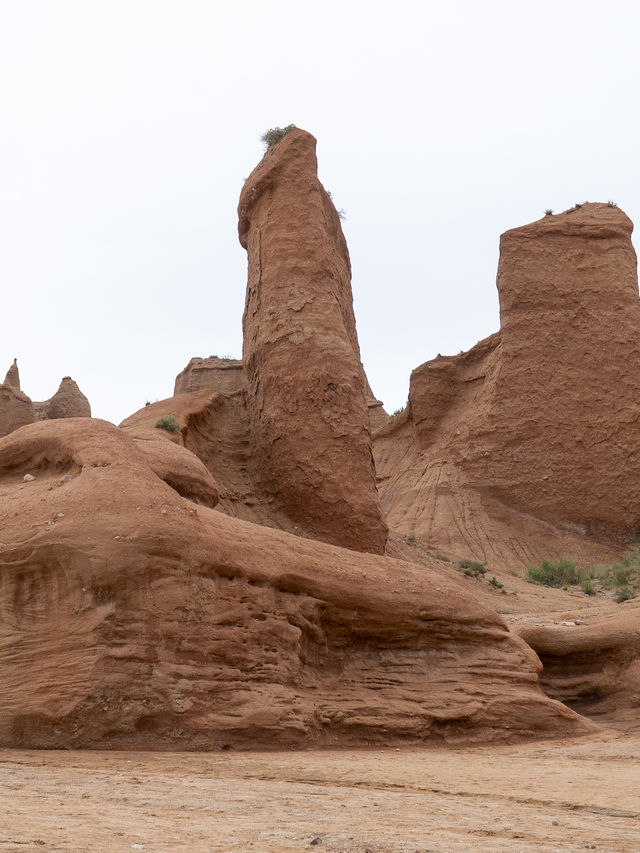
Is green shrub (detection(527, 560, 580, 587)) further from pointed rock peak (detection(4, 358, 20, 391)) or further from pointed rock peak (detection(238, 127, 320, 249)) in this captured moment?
pointed rock peak (detection(4, 358, 20, 391))

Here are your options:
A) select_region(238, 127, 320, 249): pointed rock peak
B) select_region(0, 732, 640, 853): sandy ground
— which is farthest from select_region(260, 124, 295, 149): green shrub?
select_region(0, 732, 640, 853): sandy ground

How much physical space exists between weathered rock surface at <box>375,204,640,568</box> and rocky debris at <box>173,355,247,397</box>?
5416 millimetres

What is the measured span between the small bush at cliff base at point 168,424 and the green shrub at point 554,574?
997 centimetres

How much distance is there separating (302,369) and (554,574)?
9263 mm

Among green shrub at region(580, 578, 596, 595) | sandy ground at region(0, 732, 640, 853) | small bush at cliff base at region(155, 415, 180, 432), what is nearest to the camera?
sandy ground at region(0, 732, 640, 853)

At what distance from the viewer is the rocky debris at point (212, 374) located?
26.8 m

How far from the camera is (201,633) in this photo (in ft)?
26.3

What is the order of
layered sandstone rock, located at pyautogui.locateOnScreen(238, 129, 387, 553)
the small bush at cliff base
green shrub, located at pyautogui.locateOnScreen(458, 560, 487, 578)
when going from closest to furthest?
the small bush at cliff base < layered sandstone rock, located at pyautogui.locateOnScreen(238, 129, 387, 553) < green shrub, located at pyautogui.locateOnScreen(458, 560, 487, 578)

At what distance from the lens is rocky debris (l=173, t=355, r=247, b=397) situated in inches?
1053

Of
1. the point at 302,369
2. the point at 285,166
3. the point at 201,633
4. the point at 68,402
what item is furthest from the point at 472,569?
the point at 201,633

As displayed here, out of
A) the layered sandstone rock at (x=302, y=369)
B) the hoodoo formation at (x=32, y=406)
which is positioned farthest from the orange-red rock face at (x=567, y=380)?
the hoodoo formation at (x=32, y=406)

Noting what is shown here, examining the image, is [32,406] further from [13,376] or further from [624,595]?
[624,595]

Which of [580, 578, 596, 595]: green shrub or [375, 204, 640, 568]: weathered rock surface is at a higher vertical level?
[375, 204, 640, 568]: weathered rock surface

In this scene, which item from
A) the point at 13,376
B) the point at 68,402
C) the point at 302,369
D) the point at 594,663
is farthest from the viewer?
the point at 13,376
